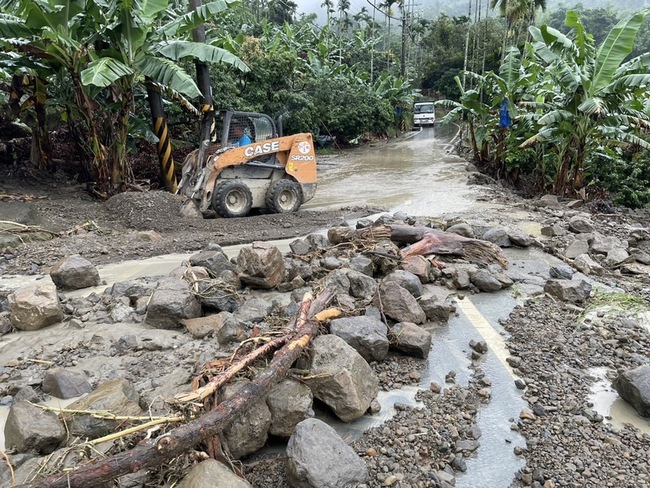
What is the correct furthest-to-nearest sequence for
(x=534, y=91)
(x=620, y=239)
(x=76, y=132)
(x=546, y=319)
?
(x=534, y=91)
(x=76, y=132)
(x=620, y=239)
(x=546, y=319)

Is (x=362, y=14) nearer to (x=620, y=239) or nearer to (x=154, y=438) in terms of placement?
(x=620, y=239)

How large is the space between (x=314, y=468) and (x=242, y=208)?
297 inches

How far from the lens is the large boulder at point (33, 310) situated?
4223mm

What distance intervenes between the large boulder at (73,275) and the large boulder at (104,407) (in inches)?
102

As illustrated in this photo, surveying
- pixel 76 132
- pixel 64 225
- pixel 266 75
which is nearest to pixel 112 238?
pixel 64 225

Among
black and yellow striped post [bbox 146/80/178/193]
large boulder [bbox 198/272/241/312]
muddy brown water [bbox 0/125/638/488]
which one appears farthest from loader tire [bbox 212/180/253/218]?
large boulder [bbox 198/272/241/312]

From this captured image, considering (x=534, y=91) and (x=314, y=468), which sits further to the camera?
(x=534, y=91)

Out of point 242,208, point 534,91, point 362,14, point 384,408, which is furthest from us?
point 362,14

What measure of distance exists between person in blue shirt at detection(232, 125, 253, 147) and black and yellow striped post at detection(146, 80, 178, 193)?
292 cm

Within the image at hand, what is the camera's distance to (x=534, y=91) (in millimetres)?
13109

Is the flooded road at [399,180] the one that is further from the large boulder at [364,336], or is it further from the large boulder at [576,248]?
the large boulder at [364,336]

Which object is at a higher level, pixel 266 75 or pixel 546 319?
pixel 266 75

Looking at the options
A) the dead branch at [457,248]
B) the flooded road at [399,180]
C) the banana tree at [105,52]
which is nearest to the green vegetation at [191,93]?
the banana tree at [105,52]

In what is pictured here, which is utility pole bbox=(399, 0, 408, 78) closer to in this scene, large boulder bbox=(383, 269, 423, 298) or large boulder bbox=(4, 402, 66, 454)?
large boulder bbox=(383, 269, 423, 298)
